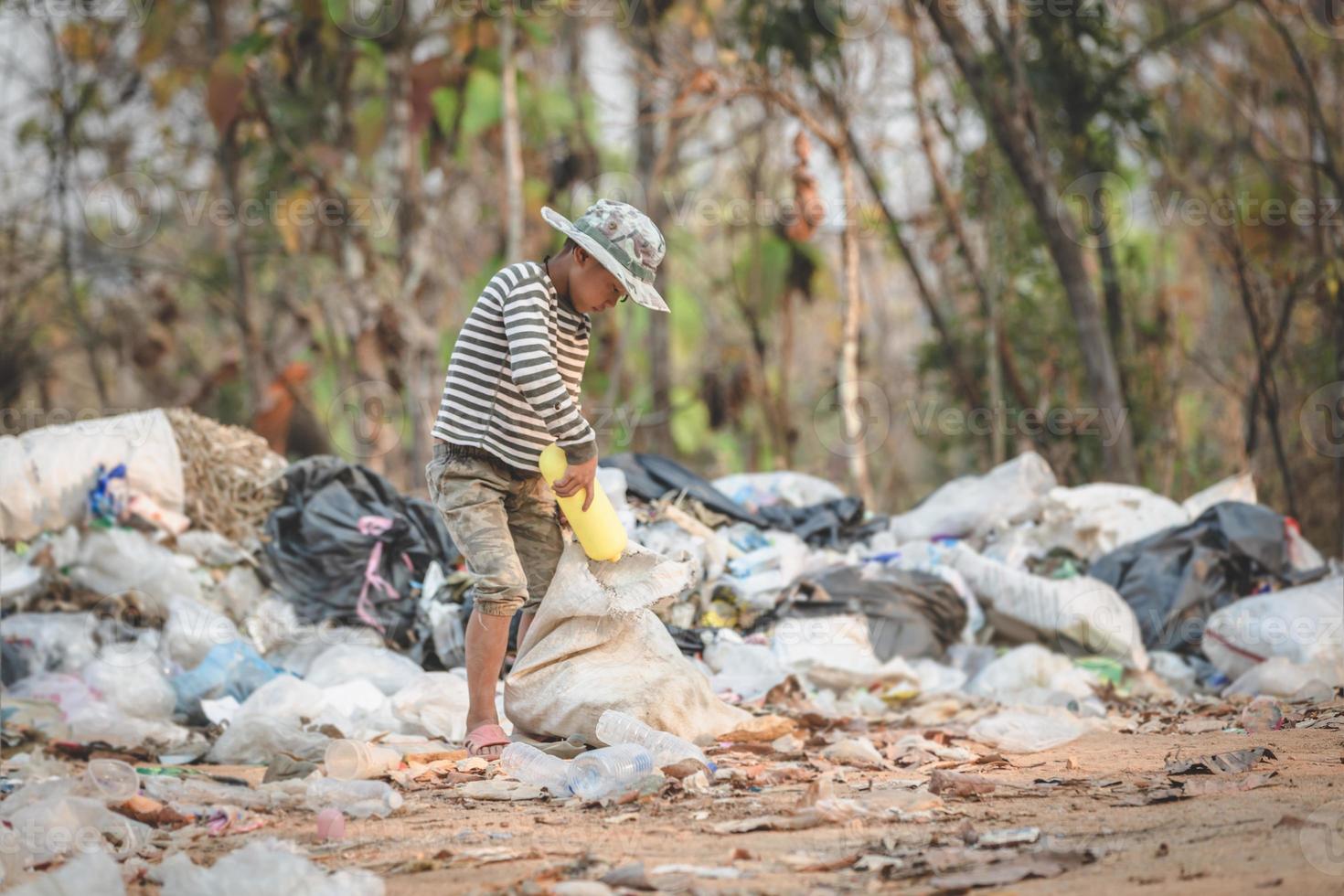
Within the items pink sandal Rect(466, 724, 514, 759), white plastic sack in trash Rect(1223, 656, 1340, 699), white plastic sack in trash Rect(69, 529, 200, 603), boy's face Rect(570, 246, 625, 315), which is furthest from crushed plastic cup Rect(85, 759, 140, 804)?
white plastic sack in trash Rect(1223, 656, 1340, 699)

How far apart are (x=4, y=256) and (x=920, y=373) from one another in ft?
24.6

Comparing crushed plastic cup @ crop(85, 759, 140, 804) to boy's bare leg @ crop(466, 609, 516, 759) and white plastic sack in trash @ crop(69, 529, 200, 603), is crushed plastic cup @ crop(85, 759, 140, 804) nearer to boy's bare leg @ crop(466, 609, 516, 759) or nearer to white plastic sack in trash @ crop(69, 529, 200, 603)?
boy's bare leg @ crop(466, 609, 516, 759)

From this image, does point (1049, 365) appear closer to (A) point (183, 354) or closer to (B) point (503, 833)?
(B) point (503, 833)

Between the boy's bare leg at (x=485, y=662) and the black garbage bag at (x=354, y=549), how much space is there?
5.06ft

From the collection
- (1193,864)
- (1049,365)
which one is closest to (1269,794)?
(1193,864)

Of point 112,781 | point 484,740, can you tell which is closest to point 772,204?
point 484,740

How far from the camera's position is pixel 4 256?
1097 centimetres

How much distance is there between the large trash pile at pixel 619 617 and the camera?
356 centimetres

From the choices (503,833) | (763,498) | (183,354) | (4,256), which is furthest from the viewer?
(183,354)

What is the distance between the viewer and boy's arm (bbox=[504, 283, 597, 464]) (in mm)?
3240

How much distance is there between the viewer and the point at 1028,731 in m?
3.77

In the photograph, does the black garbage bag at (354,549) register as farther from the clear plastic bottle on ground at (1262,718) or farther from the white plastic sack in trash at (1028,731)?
the clear plastic bottle on ground at (1262,718)

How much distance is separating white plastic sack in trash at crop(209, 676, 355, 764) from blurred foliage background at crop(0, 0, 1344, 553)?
4335 mm

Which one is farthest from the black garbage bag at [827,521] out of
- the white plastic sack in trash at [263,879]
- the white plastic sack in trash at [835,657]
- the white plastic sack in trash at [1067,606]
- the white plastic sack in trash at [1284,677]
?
the white plastic sack in trash at [263,879]
